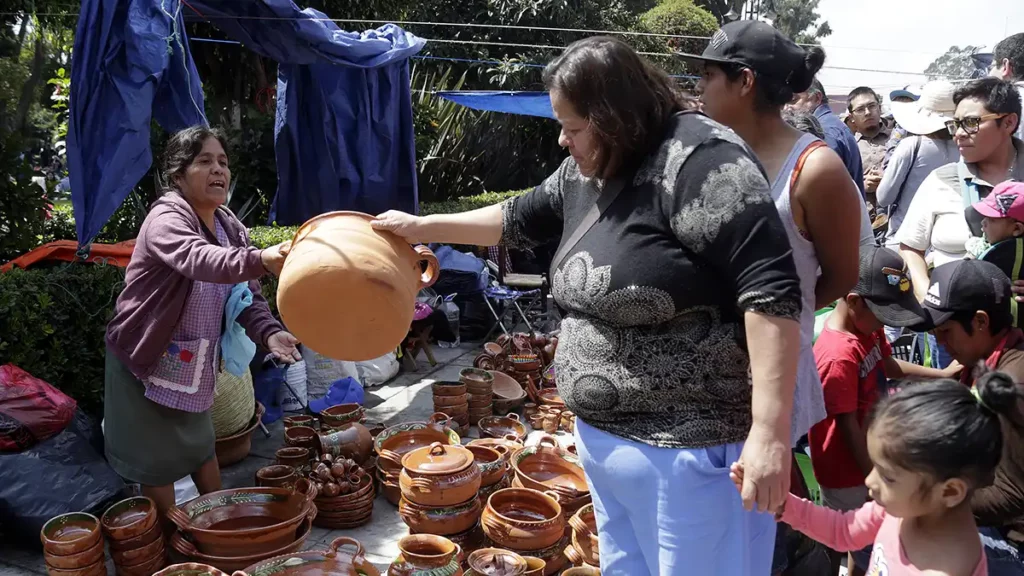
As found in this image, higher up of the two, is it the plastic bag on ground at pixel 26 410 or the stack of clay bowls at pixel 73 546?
the plastic bag on ground at pixel 26 410

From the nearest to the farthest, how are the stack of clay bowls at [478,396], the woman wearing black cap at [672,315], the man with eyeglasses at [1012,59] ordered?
1. the woman wearing black cap at [672,315]
2. the man with eyeglasses at [1012,59]
3. the stack of clay bowls at [478,396]

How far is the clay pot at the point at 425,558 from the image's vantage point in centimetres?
245

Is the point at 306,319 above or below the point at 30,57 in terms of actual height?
below

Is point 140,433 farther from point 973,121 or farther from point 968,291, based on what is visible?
point 973,121

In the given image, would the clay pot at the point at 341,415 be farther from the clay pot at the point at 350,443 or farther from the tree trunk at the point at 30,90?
the tree trunk at the point at 30,90

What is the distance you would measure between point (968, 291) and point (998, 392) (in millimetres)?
1042

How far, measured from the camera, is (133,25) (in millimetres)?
3326

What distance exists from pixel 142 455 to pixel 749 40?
2446 millimetres

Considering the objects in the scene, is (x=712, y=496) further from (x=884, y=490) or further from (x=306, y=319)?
(x=306, y=319)

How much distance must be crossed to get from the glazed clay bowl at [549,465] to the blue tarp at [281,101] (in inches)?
83.9

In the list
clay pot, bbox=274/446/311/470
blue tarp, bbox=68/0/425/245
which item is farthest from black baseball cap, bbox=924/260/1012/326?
blue tarp, bbox=68/0/425/245

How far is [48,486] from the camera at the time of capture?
2828 millimetres

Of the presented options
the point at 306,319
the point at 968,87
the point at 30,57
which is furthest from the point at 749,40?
the point at 30,57

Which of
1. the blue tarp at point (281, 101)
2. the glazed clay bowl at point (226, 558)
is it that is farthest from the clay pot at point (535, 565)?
the blue tarp at point (281, 101)
